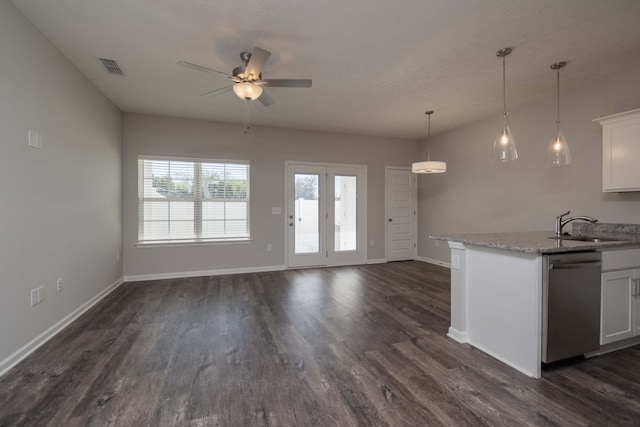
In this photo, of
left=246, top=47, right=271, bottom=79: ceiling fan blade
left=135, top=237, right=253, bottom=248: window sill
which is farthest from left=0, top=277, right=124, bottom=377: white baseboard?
left=246, top=47, right=271, bottom=79: ceiling fan blade

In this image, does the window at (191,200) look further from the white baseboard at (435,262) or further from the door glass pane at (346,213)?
the white baseboard at (435,262)

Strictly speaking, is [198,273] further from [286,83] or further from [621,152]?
[621,152]

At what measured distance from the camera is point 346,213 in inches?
234

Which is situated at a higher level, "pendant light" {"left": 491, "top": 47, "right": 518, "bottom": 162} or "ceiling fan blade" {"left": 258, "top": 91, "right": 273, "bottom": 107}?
"ceiling fan blade" {"left": 258, "top": 91, "right": 273, "bottom": 107}

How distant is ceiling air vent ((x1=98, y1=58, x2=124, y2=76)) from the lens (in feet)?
9.79

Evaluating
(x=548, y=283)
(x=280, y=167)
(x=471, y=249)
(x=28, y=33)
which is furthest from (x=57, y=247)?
(x=548, y=283)

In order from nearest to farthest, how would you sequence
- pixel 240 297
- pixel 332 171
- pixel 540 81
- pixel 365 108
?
pixel 540 81
pixel 240 297
pixel 365 108
pixel 332 171

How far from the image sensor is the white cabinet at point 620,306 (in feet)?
7.66

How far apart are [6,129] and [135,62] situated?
1.39 metres

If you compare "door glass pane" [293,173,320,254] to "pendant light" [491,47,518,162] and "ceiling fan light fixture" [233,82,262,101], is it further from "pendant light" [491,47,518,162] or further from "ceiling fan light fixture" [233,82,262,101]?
"pendant light" [491,47,518,162]

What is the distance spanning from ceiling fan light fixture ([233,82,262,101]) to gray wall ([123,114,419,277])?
2.58m

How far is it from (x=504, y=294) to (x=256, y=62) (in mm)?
2865

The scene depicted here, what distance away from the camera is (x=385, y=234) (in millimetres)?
6219

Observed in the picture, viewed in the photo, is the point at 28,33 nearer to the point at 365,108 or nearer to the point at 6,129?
the point at 6,129
